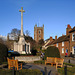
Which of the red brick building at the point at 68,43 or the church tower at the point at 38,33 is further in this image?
the church tower at the point at 38,33

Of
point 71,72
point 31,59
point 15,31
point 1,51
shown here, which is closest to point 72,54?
point 31,59

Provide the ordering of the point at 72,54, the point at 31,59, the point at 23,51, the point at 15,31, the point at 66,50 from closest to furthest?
the point at 31,59, the point at 23,51, the point at 72,54, the point at 66,50, the point at 15,31

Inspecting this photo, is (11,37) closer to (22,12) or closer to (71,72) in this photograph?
(22,12)

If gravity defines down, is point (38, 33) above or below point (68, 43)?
above

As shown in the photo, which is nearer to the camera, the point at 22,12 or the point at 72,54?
the point at 22,12

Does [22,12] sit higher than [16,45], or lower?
higher

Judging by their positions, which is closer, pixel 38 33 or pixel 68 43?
pixel 68 43

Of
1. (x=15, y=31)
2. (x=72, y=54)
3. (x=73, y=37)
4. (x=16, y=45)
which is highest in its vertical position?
(x=15, y=31)

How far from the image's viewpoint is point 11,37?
68.1 m

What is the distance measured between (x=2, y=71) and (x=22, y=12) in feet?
74.0

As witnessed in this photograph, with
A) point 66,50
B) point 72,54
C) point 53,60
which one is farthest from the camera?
point 66,50

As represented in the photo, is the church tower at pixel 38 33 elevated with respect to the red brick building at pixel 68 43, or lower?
elevated

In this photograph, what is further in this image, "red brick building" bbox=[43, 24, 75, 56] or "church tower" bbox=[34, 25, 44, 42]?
"church tower" bbox=[34, 25, 44, 42]

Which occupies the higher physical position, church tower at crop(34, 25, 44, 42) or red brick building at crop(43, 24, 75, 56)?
church tower at crop(34, 25, 44, 42)
